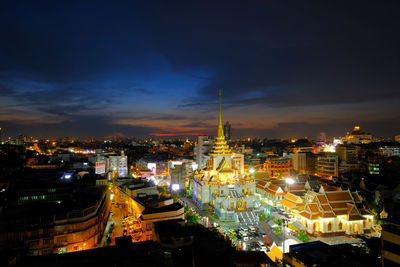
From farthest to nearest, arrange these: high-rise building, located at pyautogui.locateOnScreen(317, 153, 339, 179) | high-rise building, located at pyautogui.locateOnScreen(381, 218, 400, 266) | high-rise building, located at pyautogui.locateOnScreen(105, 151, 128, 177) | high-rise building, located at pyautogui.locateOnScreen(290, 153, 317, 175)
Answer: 1. high-rise building, located at pyautogui.locateOnScreen(290, 153, 317, 175)
2. high-rise building, located at pyautogui.locateOnScreen(105, 151, 128, 177)
3. high-rise building, located at pyautogui.locateOnScreen(317, 153, 339, 179)
4. high-rise building, located at pyautogui.locateOnScreen(381, 218, 400, 266)

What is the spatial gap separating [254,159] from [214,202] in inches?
1302

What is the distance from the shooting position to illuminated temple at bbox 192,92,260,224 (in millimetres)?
28156

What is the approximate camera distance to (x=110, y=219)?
2798 cm

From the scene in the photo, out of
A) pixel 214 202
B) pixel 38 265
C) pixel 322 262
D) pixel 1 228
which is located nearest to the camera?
pixel 38 265

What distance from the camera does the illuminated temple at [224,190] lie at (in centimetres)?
2816

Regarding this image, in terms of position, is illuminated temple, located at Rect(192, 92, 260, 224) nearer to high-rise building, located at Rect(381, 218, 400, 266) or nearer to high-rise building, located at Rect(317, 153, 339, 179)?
high-rise building, located at Rect(381, 218, 400, 266)

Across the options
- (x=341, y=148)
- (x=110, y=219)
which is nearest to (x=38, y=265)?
(x=110, y=219)

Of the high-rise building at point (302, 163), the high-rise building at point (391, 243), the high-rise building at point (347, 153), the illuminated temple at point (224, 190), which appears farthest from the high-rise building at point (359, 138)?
the high-rise building at point (391, 243)

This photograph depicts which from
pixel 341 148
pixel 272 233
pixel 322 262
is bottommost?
pixel 272 233

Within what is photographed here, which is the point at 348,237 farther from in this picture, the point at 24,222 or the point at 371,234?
the point at 24,222

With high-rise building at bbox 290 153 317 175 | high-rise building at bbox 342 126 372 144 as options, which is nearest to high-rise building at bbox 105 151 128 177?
high-rise building at bbox 290 153 317 175

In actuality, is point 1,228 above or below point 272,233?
above

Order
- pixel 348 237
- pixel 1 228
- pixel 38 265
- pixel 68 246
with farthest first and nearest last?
pixel 348 237 < pixel 68 246 < pixel 1 228 < pixel 38 265

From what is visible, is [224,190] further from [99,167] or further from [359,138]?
[359,138]
